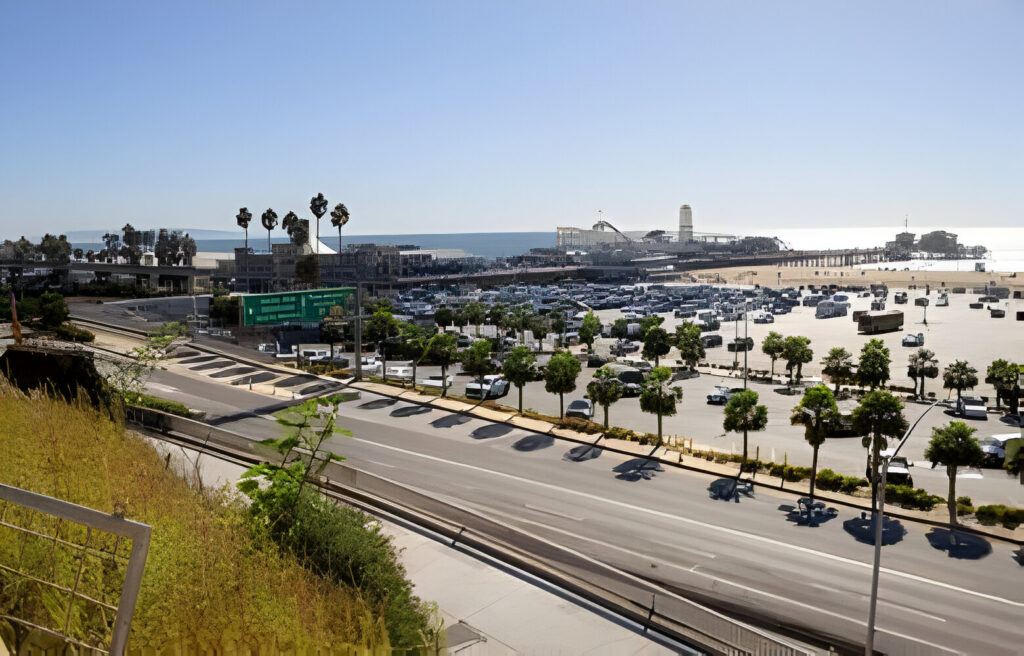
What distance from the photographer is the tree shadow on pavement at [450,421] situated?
113 ft

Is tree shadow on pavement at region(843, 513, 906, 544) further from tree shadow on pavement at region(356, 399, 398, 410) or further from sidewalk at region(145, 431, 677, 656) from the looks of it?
tree shadow on pavement at region(356, 399, 398, 410)

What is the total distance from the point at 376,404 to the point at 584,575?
24.1 meters

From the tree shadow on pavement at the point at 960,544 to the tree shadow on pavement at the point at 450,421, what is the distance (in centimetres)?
1999

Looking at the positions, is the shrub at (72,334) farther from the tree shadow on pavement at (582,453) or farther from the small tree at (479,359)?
the tree shadow on pavement at (582,453)

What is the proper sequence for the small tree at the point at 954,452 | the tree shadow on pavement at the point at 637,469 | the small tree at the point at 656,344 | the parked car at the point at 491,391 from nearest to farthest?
1. the small tree at the point at 954,452
2. the tree shadow on pavement at the point at 637,469
3. the parked car at the point at 491,391
4. the small tree at the point at 656,344

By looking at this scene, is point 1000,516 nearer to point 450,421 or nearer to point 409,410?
point 450,421

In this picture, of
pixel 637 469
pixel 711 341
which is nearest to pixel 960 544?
pixel 637 469

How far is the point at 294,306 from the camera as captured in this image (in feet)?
138

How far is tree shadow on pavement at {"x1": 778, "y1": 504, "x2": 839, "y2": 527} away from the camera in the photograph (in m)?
23.2

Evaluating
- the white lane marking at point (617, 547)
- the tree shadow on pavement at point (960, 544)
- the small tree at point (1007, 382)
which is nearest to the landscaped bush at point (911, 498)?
the tree shadow on pavement at point (960, 544)

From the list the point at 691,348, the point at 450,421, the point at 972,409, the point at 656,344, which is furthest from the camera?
the point at 656,344

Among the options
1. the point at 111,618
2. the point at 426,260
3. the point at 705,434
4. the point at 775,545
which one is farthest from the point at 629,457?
the point at 426,260

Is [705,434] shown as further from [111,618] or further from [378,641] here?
[111,618]

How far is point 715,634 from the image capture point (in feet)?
44.6
